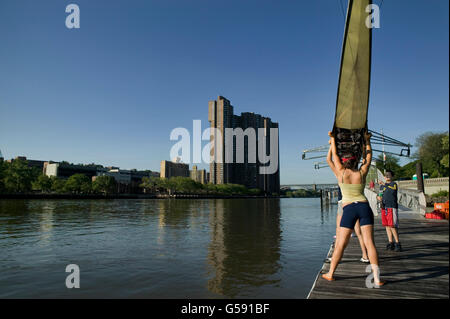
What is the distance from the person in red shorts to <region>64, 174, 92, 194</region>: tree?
121524 mm

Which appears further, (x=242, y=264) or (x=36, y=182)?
(x=36, y=182)

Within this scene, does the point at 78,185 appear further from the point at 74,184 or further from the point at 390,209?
the point at 390,209

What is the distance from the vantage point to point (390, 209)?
7145 millimetres

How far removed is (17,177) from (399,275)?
341 feet

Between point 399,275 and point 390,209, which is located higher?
point 390,209

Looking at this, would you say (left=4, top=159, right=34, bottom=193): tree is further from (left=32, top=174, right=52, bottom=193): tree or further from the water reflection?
the water reflection

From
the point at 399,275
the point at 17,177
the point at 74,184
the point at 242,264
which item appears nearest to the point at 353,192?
the point at 399,275

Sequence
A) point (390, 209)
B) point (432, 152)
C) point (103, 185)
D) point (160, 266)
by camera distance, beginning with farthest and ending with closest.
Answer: point (103, 185), point (432, 152), point (160, 266), point (390, 209)

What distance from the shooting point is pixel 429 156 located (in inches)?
2356

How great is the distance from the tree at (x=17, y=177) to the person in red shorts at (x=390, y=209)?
101 meters

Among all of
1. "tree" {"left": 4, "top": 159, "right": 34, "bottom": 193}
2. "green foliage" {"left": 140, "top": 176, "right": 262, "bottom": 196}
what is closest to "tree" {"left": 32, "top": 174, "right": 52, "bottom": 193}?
"tree" {"left": 4, "top": 159, "right": 34, "bottom": 193}
